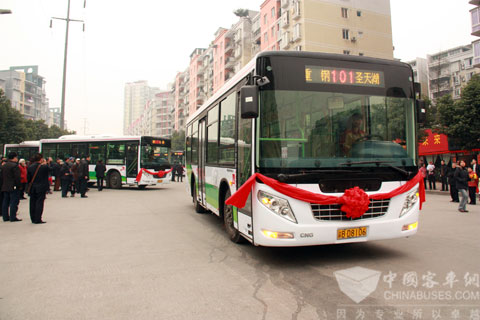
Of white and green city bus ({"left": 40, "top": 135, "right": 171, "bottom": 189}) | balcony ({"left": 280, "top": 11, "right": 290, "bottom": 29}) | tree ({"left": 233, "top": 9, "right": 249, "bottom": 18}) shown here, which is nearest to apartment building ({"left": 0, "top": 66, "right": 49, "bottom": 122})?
tree ({"left": 233, "top": 9, "right": 249, "bottom": 18})

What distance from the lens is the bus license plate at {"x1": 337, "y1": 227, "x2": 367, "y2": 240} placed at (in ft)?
15.3

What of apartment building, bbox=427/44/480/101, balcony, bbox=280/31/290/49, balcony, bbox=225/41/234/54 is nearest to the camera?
balcony, bbox=280/31/290/49

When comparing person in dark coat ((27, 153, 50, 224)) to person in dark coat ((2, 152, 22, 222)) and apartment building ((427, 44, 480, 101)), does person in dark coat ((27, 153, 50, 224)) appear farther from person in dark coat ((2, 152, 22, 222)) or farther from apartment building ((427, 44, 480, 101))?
apartment building ((427, 44, 480, 101))

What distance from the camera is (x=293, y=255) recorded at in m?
5.51

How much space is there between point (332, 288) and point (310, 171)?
4.95ft

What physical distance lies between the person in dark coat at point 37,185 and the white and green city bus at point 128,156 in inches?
423

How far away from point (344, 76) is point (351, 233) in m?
2.30

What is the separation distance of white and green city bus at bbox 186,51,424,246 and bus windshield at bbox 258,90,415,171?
0.01 meters

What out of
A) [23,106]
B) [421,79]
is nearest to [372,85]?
[421,79]

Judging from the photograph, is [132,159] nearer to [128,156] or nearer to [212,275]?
[128,156]

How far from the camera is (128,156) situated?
2003cm

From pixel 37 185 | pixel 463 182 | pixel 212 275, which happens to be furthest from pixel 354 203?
pixel 463 182

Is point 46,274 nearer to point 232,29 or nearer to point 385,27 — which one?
point 385,27

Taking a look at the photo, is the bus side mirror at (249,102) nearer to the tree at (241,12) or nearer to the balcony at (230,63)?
the tree at (241,12)
